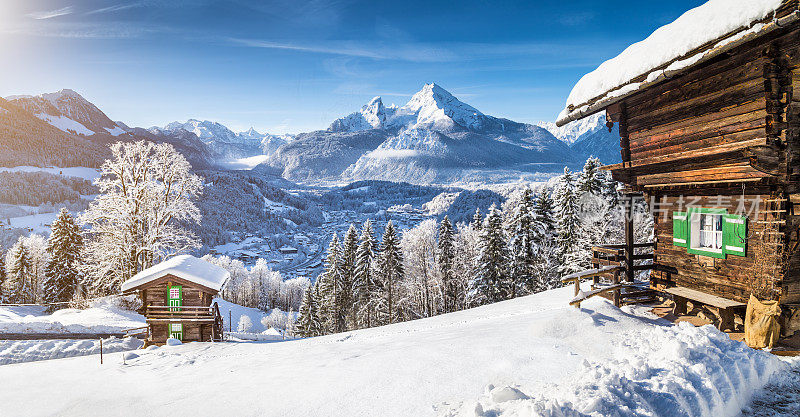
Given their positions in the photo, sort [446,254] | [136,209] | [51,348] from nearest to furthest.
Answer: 1. [51,348]
2. [136,209]
3. [446,254]

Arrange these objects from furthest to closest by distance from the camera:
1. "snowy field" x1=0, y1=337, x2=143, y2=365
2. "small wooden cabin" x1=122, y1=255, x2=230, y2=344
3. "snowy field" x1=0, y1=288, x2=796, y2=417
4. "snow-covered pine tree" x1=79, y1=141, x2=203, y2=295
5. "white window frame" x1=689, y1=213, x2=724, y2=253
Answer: "snow-covered pine tree" x1=79, y1=141, x2=203, y2=295 < "small wooden cabin" x1=122, y1=255, x2=230, y2=344 < "snowy field" x1=0, y1=337, x2=143, y2=365 < "white window frame" x1=689, y1=213, x2=724, y2=253 < "snowy field" x1=0, y1=288, x2=796, y2=417

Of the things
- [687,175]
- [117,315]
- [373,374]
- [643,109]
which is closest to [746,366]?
[687,175]

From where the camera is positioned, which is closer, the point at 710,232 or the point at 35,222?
the point at 710,232

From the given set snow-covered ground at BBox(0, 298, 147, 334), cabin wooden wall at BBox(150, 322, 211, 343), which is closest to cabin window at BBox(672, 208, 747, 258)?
cabin wooden wall at BBox(150, 322, 211, 343)

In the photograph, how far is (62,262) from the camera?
113 ft

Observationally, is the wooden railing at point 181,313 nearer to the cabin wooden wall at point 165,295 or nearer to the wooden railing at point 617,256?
the cabin wooden wall at point 165,295

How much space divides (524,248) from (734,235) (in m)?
22.9

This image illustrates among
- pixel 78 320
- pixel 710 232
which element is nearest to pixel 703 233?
pixel 710 232

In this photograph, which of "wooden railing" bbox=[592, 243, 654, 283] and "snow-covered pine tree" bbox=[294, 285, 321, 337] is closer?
"wooden railing" bbox=[592, 243, 654, 283]

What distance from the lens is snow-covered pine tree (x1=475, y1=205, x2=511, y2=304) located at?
32219 millimetres

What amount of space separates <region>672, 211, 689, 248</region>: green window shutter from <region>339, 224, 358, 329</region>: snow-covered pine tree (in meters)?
31.5

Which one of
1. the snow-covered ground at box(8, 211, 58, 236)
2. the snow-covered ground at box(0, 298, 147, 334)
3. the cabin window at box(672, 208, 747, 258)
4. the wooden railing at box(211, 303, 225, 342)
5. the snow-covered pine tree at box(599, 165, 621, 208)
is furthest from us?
the snow-covered ground at box(8, 211, 58, 236)

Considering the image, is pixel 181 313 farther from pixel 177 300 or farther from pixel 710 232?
pixel 710 232

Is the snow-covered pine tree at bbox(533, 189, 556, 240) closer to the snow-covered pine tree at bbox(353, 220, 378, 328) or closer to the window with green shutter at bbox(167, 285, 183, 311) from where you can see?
the snow-covered pine tree at bbox(353, 220, 378, 328)
